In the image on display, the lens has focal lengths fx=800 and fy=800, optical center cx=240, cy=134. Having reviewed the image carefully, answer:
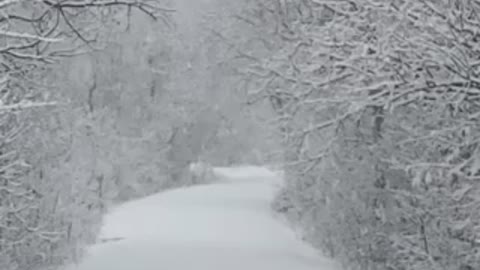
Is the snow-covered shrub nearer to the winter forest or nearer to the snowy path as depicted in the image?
the winter forest

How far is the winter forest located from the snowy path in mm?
463

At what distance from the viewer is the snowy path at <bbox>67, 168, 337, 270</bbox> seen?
11867mm

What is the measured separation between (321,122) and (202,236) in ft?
19.5

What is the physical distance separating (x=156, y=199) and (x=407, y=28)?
2172cm

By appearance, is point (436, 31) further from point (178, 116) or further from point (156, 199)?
point (178, 116)

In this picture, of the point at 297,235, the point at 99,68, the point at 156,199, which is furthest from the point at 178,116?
the point at 297,235

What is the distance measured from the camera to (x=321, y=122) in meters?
12.1

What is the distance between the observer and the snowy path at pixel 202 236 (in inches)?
467

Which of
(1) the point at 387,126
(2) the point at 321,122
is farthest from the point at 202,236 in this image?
(1) the point at 387,126

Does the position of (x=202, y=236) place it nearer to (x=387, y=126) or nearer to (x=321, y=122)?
(x=321, y=122)

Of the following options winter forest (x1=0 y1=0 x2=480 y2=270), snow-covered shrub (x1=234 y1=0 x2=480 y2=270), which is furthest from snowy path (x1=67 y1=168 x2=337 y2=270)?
snow-covered shrub (x1=234 y1=0 x2=480 y2=270)

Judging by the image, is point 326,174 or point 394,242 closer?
point 394,242

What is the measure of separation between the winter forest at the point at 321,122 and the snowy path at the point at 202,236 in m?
0.46

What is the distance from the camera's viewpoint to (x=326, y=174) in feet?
42.5
